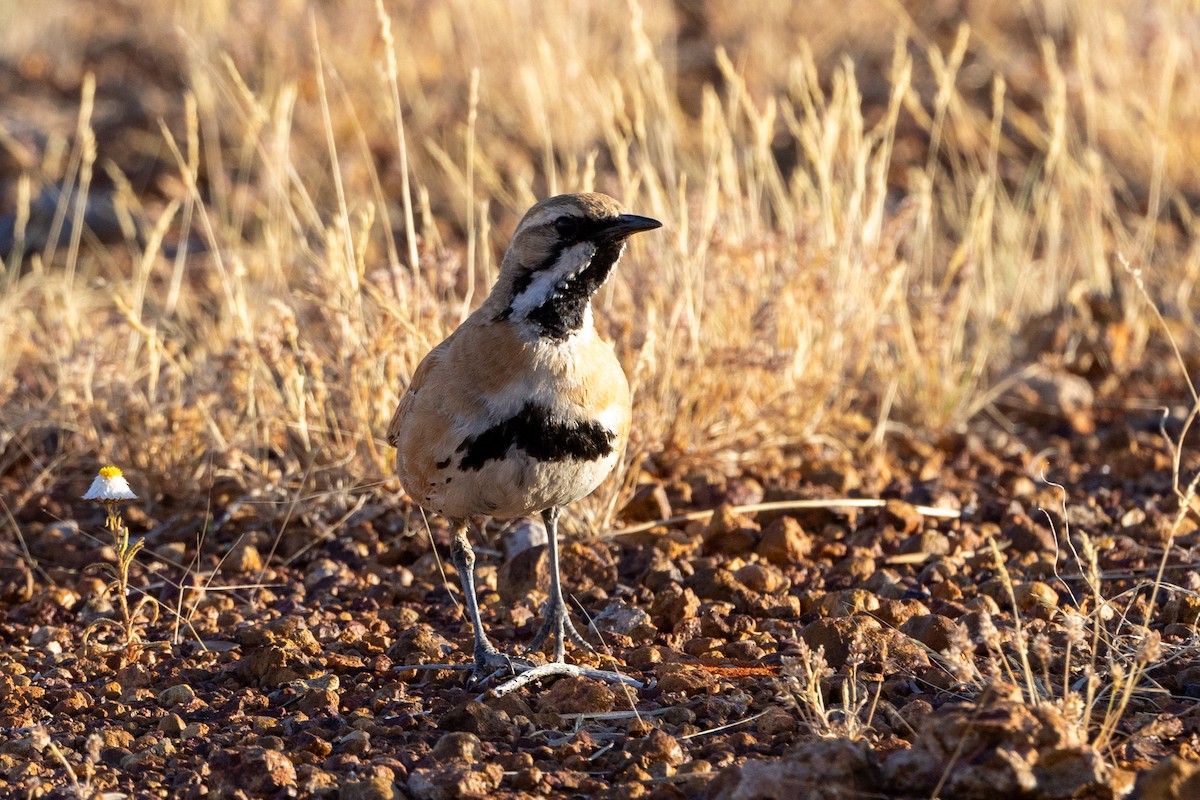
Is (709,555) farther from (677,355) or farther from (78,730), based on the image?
(78,730)

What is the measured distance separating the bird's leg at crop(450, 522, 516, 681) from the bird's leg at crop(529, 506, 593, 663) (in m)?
0.15

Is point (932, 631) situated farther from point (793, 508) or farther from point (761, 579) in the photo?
point (793, 508)

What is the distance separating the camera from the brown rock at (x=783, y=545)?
5.00 metres

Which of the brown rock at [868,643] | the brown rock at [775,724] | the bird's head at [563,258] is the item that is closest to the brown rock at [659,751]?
the brown rock at [775,724]

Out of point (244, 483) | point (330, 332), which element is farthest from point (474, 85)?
point (244, 483)

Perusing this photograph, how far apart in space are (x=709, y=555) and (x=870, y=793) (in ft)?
7.30

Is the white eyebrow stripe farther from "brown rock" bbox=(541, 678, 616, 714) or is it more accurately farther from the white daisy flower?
the white daisy flower

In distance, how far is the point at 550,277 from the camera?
409cm

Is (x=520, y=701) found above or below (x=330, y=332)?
below

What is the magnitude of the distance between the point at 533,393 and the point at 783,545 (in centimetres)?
143

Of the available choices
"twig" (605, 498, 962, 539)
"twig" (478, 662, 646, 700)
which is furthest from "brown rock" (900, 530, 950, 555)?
"twig" (478, 662, 646, 700)

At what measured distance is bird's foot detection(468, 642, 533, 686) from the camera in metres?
4.00

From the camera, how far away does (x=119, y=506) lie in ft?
18.2

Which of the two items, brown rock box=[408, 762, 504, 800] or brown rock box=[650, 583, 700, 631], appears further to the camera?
brown rock box=[650, 583, 700, 631]
